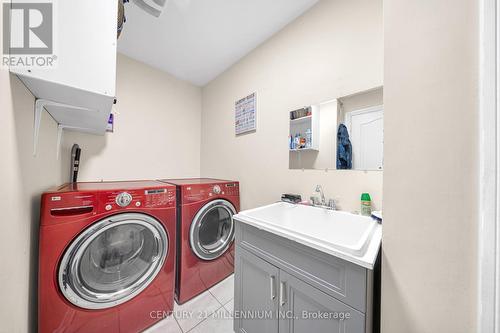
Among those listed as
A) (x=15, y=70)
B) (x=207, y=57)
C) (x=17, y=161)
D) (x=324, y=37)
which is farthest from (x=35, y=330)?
(x=324, y=37)

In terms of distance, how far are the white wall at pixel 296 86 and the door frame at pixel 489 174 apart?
63 centimetres

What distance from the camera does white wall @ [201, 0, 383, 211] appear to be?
107cm

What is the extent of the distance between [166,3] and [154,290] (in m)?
2.20

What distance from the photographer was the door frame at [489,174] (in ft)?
1.29

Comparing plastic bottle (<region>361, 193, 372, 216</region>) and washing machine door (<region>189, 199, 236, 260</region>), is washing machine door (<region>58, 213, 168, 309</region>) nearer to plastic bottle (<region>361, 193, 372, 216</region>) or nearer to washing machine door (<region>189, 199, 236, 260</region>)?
washing machine door (<region>189, 199, 236, 260</region>)

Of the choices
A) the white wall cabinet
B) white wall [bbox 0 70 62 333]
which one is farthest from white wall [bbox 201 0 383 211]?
white wall [bbox 0 70 62 333]

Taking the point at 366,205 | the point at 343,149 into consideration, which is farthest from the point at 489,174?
the point at 343,149

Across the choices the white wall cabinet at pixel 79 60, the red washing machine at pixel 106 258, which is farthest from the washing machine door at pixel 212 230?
the white wall cabinet at pixel 79 60

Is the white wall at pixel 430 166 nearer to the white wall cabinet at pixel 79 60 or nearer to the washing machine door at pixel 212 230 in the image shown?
the white wall cabinet at pixel 79 60

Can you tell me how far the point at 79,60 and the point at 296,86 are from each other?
1356 mm

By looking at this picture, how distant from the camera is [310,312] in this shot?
779 mm

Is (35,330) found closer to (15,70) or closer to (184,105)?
(15,70)

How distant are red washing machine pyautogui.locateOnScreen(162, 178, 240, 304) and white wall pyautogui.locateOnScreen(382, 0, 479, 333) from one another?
1.34 metres

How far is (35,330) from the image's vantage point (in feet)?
3.03
